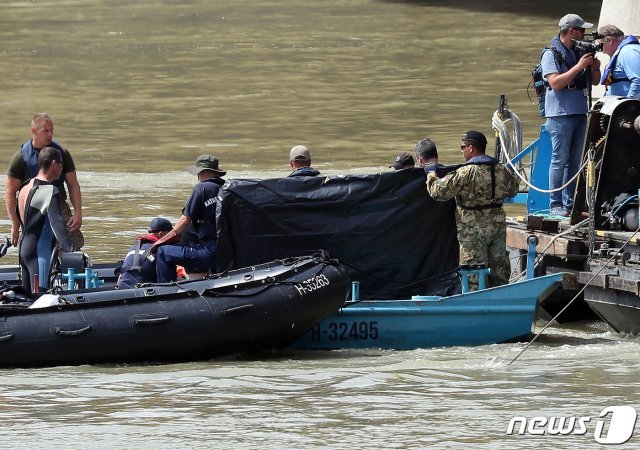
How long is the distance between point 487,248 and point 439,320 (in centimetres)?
72

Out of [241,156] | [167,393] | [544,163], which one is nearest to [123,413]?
[167,393]

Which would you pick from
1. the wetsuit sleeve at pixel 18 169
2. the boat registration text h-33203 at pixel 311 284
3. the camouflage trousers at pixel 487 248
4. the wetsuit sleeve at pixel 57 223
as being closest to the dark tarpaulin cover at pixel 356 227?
the camouflage trousers at pixel 487 248

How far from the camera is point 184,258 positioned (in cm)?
1123

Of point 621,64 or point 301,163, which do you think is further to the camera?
point 621,64

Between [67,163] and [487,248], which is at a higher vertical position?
[67,163]

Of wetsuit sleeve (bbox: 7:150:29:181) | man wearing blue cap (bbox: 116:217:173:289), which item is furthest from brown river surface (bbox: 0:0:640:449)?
wetsuit sleeve (bbox: 7:150:29:181)

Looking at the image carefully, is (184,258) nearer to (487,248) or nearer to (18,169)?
(18,169)

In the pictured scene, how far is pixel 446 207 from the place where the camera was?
38.1ft

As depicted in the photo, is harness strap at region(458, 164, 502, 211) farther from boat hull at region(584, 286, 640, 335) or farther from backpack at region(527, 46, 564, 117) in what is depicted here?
backpack at region(527, 46, 564, 117)

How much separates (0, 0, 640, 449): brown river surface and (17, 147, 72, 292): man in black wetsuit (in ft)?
4.10

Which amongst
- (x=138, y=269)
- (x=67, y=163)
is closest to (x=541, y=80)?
(x=138, y=269)

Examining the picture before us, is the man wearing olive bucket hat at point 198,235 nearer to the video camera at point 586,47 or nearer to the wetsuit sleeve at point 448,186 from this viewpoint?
the wetsuit sleeve at point 448,186

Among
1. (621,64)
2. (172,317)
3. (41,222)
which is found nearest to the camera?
(172,317)

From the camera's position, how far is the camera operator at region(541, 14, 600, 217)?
12.2 meters
